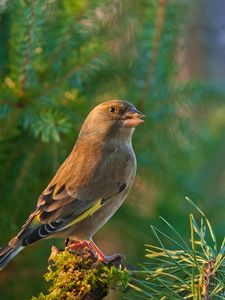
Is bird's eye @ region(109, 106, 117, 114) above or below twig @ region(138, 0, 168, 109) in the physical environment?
below

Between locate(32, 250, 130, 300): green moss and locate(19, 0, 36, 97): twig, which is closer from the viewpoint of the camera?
locate(32, 250, 130, 300): green moss

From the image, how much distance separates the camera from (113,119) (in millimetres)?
3314

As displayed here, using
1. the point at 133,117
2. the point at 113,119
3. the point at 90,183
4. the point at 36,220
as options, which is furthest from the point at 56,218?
the point at 113,119

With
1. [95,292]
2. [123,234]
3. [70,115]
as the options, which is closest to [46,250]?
[123,234]

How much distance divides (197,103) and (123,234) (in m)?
0.71

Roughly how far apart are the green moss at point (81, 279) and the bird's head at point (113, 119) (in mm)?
1062

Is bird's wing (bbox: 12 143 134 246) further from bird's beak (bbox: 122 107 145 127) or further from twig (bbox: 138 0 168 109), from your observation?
twig (bbox: 138 0 168 109)

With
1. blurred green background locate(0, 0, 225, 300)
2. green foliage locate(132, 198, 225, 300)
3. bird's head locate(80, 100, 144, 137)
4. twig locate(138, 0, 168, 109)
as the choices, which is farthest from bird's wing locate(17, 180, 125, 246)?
green foliage locate(132, 198, 225, 300)

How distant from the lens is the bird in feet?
8.84

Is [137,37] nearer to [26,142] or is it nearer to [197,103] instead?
[197,103]

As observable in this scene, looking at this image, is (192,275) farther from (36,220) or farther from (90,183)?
(90,183)

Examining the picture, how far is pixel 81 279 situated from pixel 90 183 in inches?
40.7

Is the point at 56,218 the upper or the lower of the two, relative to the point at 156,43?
lower

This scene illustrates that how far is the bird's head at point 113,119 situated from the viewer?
10.0 ft
